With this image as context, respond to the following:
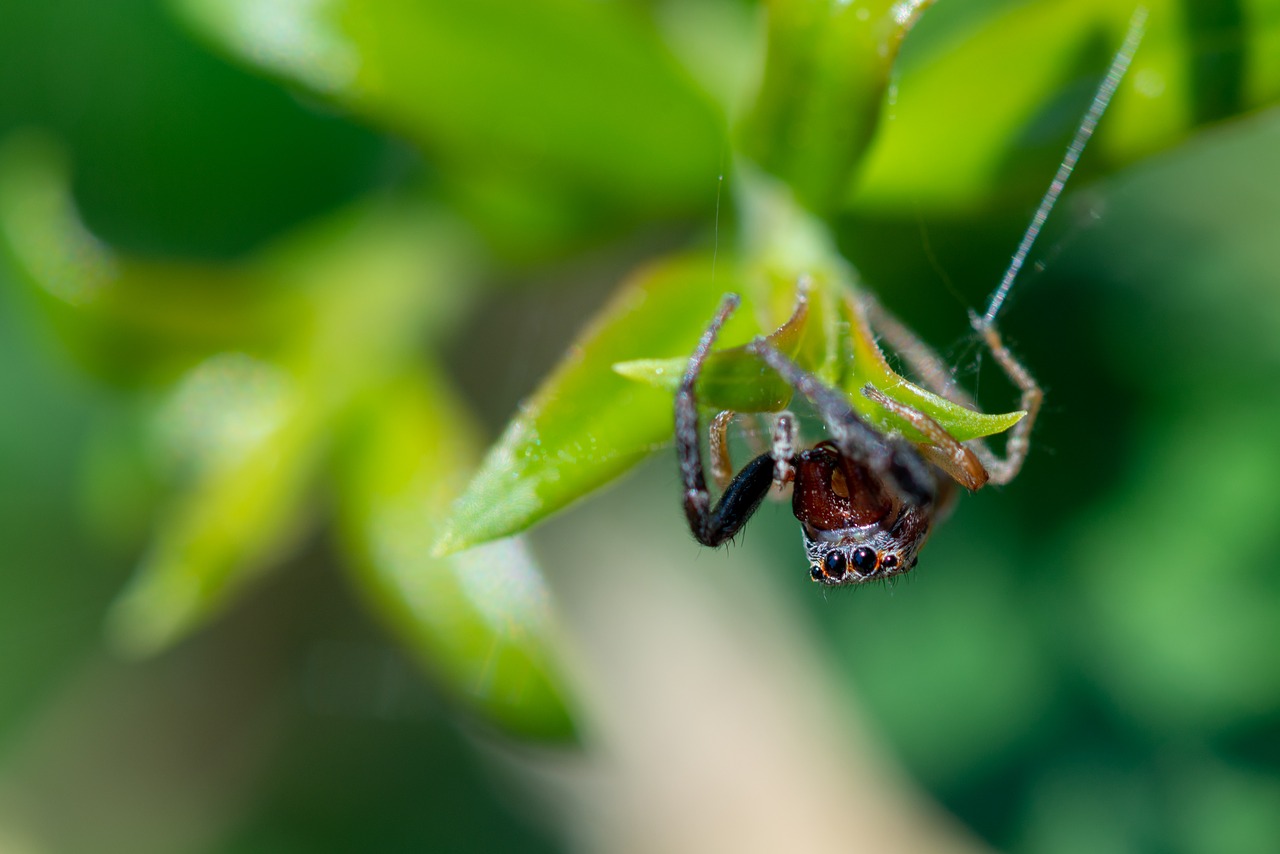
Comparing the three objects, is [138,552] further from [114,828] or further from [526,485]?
[526,485]

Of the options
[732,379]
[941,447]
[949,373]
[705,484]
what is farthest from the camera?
[949,373]

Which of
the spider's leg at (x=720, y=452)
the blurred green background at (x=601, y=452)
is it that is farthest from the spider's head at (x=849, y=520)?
the blurred green background at (x=601, y=452)

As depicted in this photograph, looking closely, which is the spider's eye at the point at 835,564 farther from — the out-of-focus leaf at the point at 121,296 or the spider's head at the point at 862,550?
the out-of-focus leaf at the point at 121,296

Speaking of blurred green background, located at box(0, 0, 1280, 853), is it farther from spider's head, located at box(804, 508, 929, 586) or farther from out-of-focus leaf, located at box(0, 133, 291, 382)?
spider's head, located at box(804, 508, 929, 586)

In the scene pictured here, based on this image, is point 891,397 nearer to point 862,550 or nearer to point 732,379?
point 732,379

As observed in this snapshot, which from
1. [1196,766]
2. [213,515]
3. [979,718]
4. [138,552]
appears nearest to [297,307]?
[213,515]

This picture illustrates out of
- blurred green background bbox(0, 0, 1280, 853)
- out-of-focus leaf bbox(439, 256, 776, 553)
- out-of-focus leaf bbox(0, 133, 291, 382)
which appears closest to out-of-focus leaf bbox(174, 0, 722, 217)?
blurred green background bbox(0, 0, 1280, 853)

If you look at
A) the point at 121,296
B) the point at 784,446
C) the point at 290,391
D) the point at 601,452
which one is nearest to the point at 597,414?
the point at 601,452
